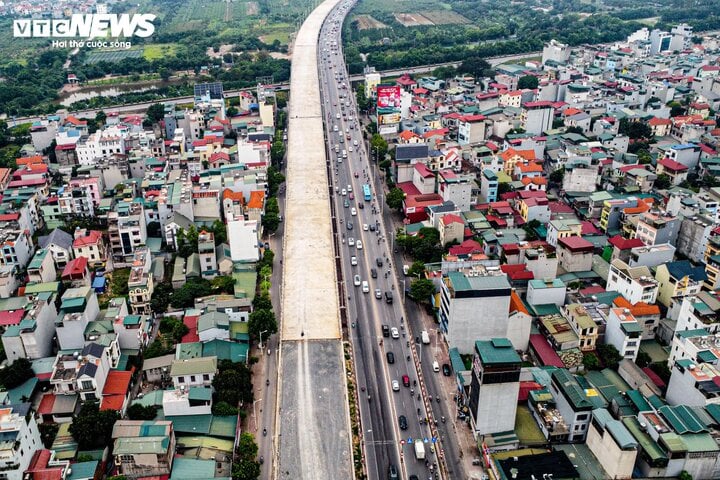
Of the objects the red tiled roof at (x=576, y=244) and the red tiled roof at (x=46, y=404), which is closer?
the red tiled roof at (x=46, y=404)

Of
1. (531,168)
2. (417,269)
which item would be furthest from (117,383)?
(531,168)

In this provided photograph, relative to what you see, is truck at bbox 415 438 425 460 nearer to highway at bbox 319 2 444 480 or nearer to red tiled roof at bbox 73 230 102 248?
highway at bbox 319 2 444 480

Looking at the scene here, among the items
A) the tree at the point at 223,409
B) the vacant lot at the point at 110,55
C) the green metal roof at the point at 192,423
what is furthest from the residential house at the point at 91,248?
the vacant lot at the point at 110,55

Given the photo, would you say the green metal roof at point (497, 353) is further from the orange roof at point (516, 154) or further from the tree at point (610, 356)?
the orange roof at point (516, 154)

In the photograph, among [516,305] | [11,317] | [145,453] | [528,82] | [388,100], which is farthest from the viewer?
[528,82]

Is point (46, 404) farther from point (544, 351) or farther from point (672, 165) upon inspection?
point (672, 165)

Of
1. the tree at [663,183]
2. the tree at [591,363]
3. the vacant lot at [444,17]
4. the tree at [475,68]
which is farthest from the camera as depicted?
the vacant lot at [444,17]
